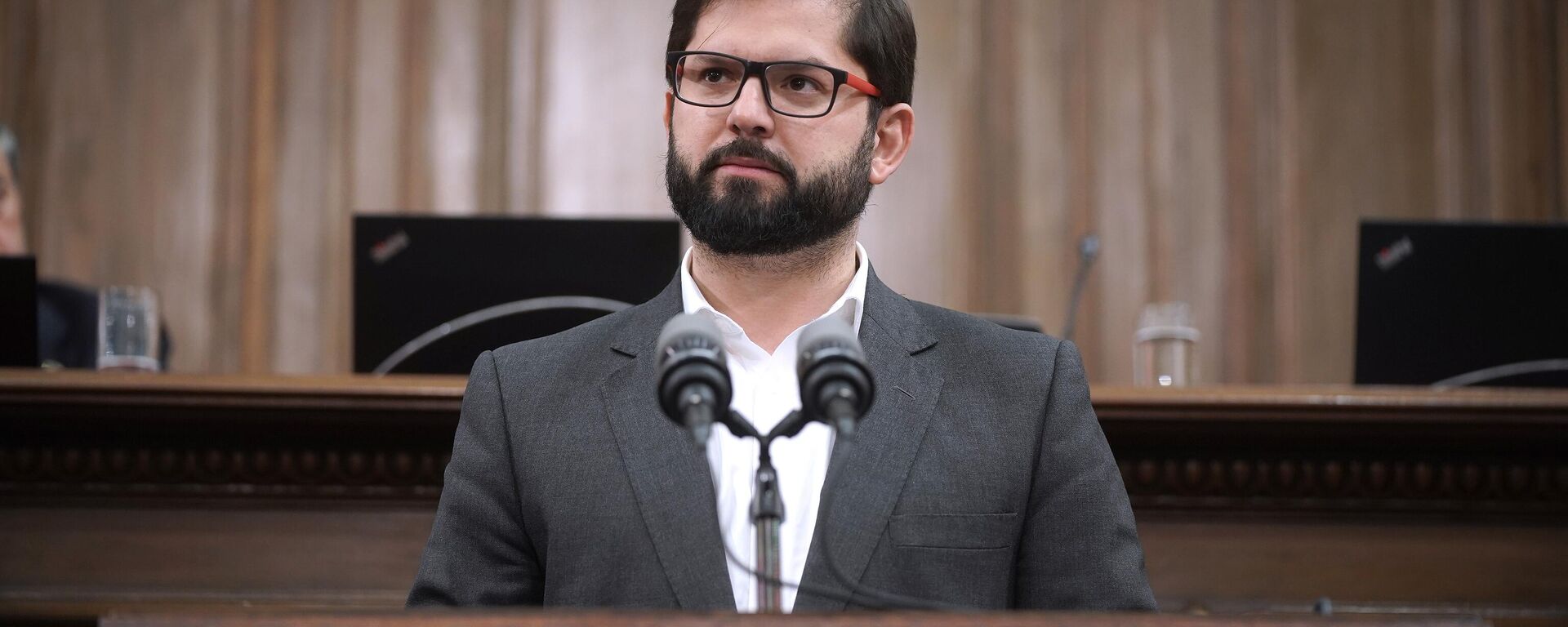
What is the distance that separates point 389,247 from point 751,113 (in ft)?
3.66

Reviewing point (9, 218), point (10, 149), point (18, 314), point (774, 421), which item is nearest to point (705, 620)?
point (774, 421)

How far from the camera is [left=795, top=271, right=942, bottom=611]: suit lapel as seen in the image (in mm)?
1574

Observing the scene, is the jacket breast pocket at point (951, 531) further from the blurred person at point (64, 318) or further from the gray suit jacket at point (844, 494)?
the blurred person at point (64, 318)

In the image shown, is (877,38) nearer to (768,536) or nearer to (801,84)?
(801,84)

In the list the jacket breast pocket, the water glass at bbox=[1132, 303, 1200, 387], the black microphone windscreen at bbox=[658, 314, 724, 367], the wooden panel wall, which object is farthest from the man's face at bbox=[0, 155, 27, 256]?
the black microphone windscreen at bbox=[658, 314, 724, 367]

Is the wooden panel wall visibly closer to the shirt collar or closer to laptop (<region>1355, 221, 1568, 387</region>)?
laptop (<region>1355, 221, 1568, 387</region>)

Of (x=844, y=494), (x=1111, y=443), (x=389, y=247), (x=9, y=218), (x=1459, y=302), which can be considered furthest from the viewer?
(x=9, y=218)

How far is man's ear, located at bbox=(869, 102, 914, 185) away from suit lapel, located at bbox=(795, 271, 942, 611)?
0.54ft

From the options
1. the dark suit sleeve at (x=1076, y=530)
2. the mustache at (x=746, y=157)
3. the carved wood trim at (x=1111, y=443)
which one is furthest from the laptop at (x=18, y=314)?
the dark suit sleeve at (x=1076, y=530)

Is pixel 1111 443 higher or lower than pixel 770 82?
lower

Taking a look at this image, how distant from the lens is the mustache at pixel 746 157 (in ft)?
5.56

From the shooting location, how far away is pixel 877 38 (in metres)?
1.83

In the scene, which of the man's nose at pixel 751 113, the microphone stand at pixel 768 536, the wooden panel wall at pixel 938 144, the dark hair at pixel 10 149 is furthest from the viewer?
the wooden panel wall at pixel 938 144

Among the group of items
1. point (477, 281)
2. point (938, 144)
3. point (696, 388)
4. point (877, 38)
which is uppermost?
point (938, 144)
